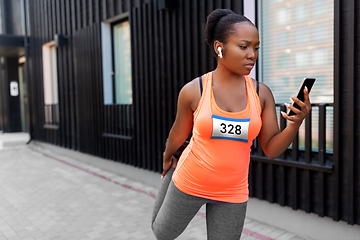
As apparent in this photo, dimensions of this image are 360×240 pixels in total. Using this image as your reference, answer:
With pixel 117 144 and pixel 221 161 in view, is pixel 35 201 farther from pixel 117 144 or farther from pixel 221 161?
pixel 221 161

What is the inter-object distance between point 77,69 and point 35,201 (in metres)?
4.27

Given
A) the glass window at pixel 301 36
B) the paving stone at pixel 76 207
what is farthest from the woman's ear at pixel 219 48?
the paving stone at pixel 76 207

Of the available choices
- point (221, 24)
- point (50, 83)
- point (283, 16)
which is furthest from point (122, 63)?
point (221, 24)

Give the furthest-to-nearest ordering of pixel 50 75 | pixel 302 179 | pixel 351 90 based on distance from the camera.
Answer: pixel 50 75
pixel 302 179
pixel 351 90

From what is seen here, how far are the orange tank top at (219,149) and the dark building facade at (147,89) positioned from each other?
2019 millimetres

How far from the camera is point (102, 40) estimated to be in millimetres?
7852

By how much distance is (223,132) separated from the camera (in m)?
1.89

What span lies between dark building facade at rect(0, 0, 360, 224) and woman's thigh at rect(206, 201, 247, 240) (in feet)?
6.61

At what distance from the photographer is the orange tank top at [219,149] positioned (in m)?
1.89

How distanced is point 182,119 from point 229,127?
0.35 m

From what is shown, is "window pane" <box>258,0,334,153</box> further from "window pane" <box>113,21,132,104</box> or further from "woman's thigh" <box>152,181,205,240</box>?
"window pane" <box>113,21,132,104</box>

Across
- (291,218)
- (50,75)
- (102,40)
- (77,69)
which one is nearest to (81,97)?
(77,69)

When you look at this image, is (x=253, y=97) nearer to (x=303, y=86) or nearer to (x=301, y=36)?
(x=303, y=86)

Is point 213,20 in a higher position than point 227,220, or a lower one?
higher
